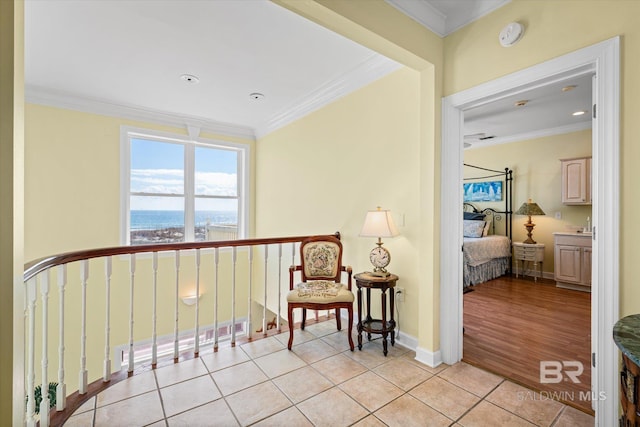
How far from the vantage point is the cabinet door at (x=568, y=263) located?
4514 millimetres

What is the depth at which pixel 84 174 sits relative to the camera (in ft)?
12.9

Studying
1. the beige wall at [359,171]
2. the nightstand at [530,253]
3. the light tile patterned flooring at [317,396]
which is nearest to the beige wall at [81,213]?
the beige wall at [359,171]

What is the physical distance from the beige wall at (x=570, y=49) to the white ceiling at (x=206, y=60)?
0.16m

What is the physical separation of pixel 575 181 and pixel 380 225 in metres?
4.25

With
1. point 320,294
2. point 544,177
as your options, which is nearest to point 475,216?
point 544,177

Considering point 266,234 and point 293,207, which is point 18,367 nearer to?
point 293,207

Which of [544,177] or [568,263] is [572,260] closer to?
[568,263]

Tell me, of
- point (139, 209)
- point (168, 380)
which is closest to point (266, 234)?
point (139, 209)

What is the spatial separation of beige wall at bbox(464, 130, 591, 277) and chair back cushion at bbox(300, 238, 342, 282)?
443 cm

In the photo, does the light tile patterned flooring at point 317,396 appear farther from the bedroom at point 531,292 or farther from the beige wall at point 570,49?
the beige wall at point 570,49

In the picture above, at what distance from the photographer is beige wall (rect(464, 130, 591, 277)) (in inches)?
194

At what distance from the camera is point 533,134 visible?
210 inches

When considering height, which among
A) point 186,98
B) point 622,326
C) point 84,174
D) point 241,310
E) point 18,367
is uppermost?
point 186,98

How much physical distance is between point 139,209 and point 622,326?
201 inches
